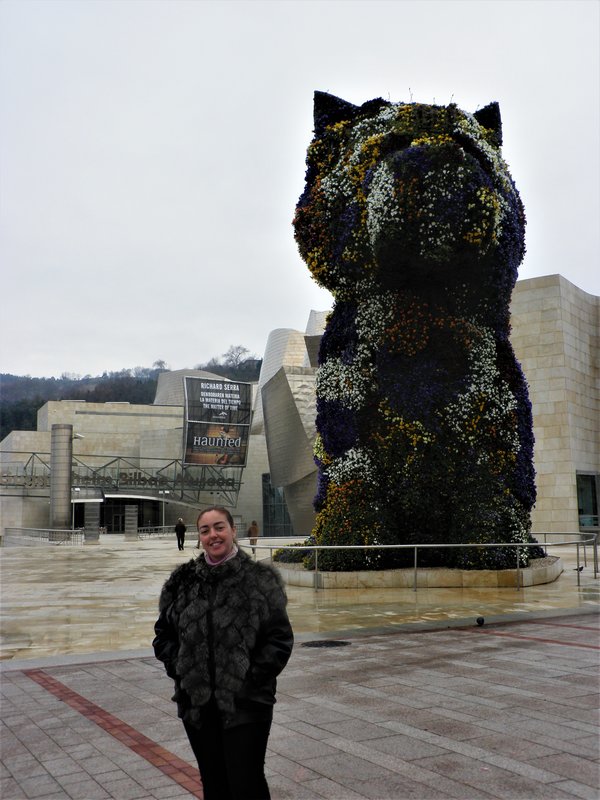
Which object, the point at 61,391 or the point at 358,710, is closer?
the point at 358,710

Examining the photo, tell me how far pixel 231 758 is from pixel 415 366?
35.1ft

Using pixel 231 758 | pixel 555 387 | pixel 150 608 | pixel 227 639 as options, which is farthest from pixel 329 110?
pixel 555 387

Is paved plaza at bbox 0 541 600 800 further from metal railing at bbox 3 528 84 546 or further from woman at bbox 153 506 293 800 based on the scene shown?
metal railing at bbox 3 528 84 546

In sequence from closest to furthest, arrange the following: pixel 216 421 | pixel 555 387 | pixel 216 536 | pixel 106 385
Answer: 1. pixel 216 536
2. pixel 555 387
3. pixel 216 421
4. pixel 106 385

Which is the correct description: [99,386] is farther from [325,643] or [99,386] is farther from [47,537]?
[325,643]

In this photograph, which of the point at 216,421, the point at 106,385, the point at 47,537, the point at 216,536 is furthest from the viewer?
the point at 106,385

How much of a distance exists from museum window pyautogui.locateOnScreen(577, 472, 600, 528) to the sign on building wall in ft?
90.6

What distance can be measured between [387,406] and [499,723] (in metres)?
8.62

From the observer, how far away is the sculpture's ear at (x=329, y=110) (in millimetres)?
14086

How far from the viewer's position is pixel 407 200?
11789 millimetres

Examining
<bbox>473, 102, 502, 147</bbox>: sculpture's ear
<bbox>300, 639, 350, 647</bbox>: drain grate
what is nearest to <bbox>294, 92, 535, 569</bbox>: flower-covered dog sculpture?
<bbox>473, 102, 502, 147</bbox>: sculpture's ear

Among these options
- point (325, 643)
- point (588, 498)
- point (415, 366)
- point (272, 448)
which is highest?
point (272, 448)

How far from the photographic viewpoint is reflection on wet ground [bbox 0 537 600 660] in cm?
888

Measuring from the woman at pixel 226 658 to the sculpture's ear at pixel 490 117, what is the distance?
12872mm
